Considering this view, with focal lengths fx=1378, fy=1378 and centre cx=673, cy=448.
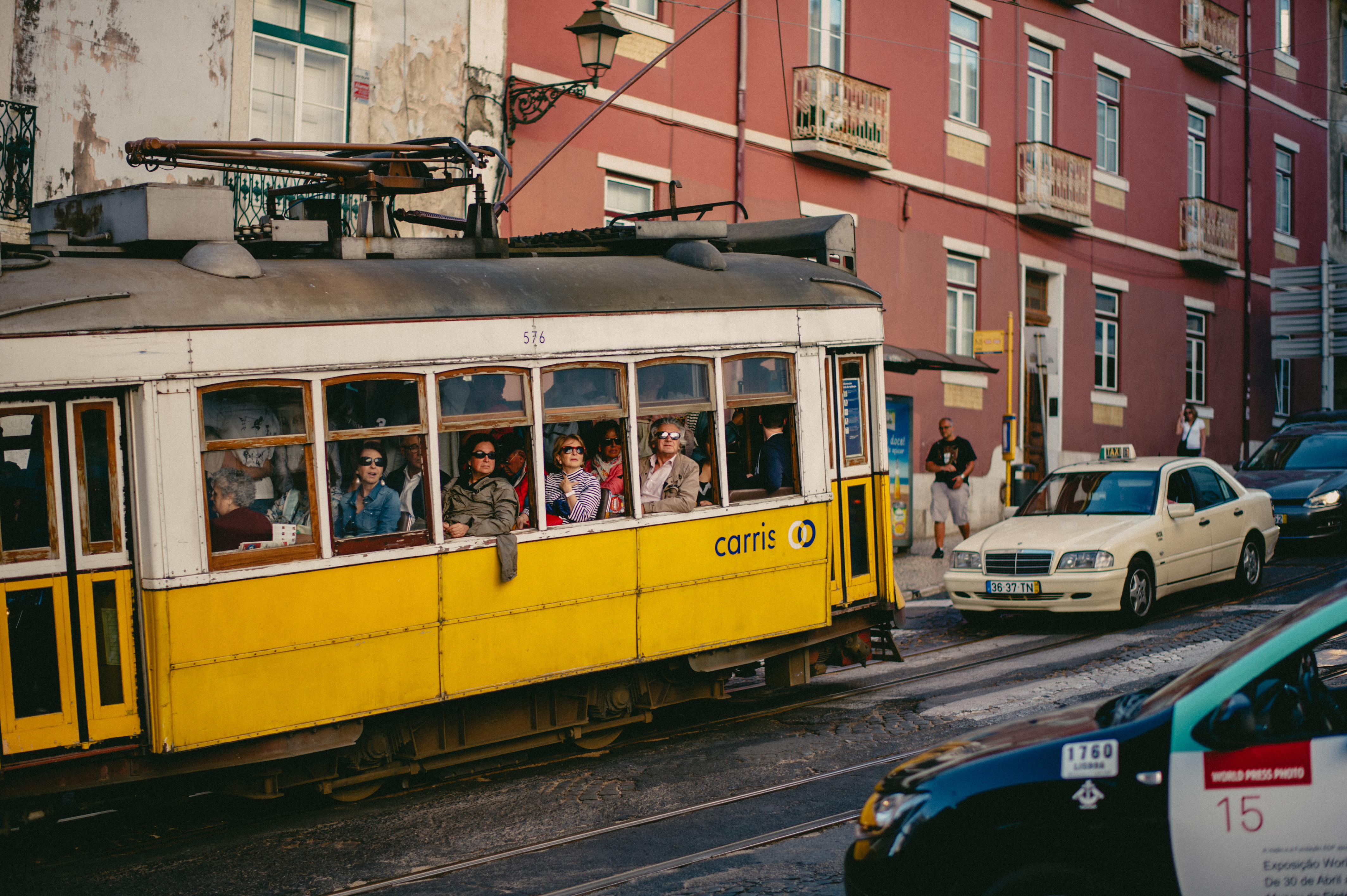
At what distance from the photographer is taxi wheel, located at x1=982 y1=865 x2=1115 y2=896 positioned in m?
3.87

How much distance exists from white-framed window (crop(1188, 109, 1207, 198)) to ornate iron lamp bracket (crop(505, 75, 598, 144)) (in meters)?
18.0

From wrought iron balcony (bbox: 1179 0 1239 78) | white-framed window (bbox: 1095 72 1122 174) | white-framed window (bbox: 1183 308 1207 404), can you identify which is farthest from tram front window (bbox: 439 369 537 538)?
wrought iron balcony (bbox: 1179 0 1239 78)

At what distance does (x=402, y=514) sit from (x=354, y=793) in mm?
1580

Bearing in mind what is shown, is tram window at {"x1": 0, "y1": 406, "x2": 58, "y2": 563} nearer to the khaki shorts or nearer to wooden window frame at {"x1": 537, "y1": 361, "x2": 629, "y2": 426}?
wooden window frame at {"x1": 537, "y1": 361, "x2": 629, "y2": 426}

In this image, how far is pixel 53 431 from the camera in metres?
6.55

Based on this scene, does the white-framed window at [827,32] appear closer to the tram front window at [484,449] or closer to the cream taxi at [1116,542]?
the cream taxi at [1116,542]

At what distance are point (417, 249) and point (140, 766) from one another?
3.64 m

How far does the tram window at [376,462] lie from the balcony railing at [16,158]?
6114 millimetres

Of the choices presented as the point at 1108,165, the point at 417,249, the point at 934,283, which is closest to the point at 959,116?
the point at 934,283

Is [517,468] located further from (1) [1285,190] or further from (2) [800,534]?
(1) [1285,190]

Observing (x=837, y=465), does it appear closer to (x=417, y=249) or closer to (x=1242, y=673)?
(x=417, y=249)

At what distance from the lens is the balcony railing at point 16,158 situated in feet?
38.9

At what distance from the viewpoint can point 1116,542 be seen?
12.5m

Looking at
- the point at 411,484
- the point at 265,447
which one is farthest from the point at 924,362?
the point at 265,447
